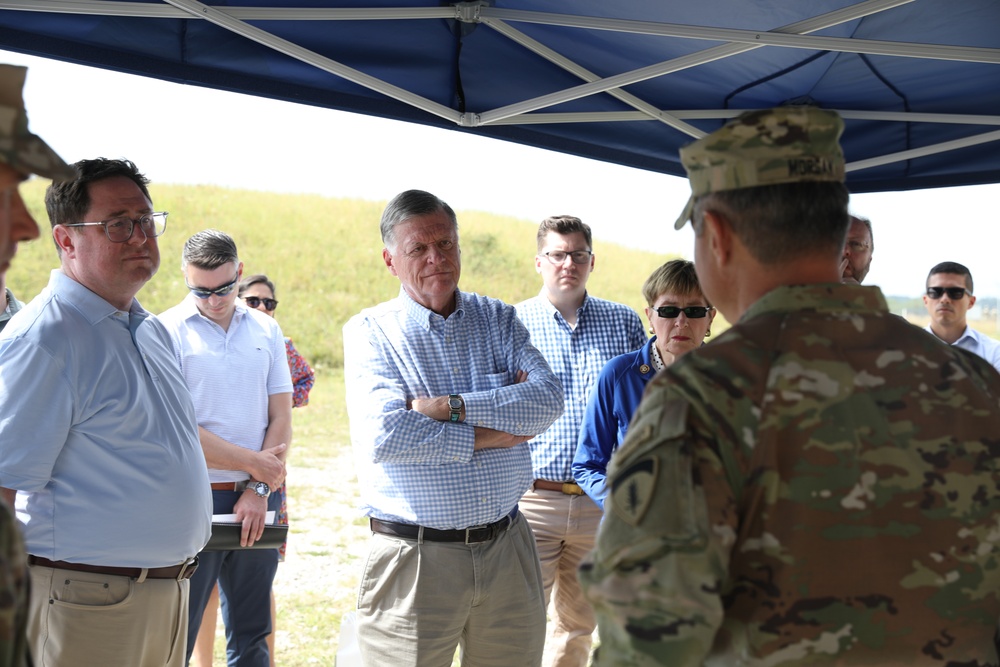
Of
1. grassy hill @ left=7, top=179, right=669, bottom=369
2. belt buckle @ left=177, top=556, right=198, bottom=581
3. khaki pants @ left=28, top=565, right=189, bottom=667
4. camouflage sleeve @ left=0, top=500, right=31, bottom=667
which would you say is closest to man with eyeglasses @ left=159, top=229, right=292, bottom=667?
belt buckle @ left=177, top=556, right=198, bottom=581

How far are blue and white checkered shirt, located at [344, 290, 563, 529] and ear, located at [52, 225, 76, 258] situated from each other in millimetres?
902

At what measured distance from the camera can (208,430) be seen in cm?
399

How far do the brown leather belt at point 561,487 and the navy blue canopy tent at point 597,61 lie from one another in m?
1.53

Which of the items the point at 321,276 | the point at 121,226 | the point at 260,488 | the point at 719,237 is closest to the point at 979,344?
the point at 260,488

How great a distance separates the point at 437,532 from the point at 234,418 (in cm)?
164

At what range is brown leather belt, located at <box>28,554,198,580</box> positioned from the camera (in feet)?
8.04

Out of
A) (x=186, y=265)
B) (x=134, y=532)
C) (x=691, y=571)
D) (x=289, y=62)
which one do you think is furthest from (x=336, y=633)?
(x=691, y=571)

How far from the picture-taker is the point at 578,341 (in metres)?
4.28

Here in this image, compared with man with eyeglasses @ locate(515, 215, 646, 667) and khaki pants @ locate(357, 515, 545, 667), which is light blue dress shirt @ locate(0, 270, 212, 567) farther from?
man with eyeglasses @ locate(515, 215, 646, 667)

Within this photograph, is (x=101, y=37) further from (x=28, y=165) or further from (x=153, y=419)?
(x=28, y=165)

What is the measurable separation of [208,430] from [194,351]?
1.34 feet

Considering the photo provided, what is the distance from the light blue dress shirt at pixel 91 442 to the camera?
2389 millimetres

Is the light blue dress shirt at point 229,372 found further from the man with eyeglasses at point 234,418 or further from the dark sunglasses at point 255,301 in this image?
the dark sunglasses at point 255,301

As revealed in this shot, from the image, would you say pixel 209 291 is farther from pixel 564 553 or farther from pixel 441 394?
pixel 564 553
